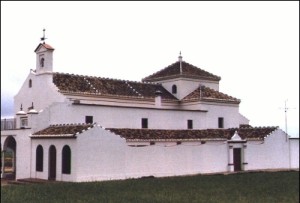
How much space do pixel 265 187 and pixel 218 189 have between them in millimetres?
2761

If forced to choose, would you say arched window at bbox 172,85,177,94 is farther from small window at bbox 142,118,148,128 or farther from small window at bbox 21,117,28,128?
small window at bbox 21,117,28,128

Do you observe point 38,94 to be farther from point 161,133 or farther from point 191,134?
point 191,134

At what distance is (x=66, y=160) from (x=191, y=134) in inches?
436

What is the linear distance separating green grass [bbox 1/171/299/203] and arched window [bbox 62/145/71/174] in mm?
3815

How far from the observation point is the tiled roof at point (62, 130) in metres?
28.1

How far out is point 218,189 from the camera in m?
23.2

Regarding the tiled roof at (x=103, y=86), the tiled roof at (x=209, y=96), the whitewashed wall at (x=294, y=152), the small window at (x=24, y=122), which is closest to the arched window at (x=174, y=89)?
the tiled roof at (x=103, y=86)

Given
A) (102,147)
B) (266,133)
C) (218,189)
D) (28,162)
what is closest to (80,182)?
(102,147)

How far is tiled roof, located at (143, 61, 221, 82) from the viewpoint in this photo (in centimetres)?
4194

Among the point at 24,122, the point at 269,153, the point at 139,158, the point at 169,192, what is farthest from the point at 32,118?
the point at 269,153

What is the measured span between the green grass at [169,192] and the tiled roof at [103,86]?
34.8 feet

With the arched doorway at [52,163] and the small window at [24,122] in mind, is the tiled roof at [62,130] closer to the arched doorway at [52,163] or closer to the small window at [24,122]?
the arched doorway at [52,163]

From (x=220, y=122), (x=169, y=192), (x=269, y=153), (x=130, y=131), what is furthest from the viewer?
(x=220, y=122)

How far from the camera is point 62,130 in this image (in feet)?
96.2
